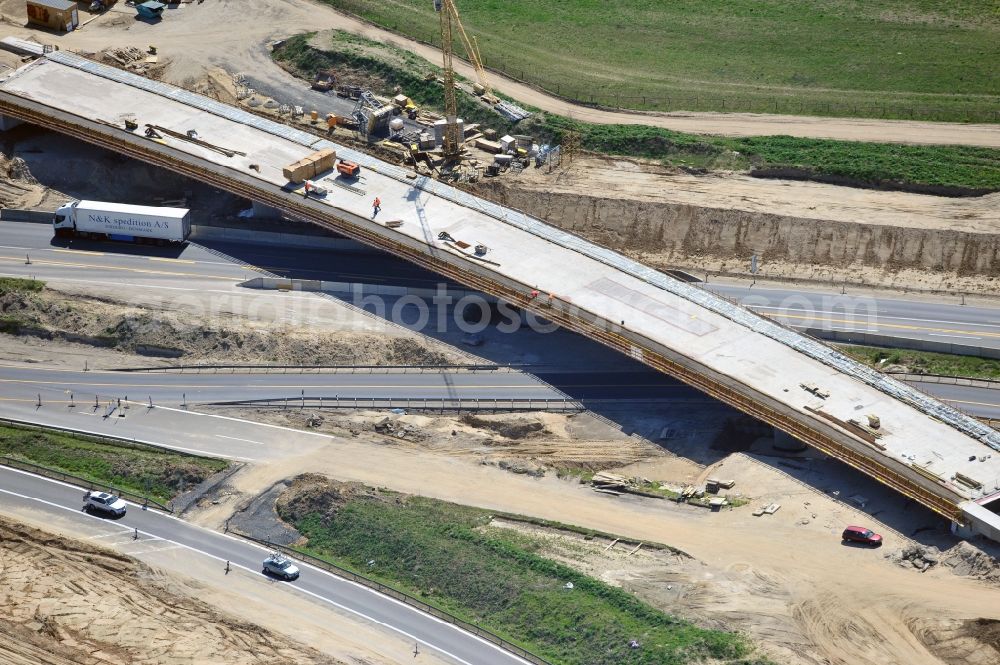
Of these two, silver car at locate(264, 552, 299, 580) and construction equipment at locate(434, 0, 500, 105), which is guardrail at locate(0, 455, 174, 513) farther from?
construction equipment at locate(434, 0, 500, 105)

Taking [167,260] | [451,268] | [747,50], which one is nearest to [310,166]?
[167,260]

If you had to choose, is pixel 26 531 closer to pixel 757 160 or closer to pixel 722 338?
pixel 722 338

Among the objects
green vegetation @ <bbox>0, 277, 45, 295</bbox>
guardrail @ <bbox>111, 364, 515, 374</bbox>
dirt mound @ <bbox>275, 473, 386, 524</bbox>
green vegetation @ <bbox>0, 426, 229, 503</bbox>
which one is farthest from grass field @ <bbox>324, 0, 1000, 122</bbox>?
green vegetation @ <bbox>0, 426, 229, 503</bbox>

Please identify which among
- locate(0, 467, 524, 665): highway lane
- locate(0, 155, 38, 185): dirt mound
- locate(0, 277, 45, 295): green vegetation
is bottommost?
locate(0, 467, 524, 665): highway lane

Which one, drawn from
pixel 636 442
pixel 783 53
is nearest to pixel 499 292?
pixel 636 442

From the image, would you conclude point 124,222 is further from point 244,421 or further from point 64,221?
point 244,421
